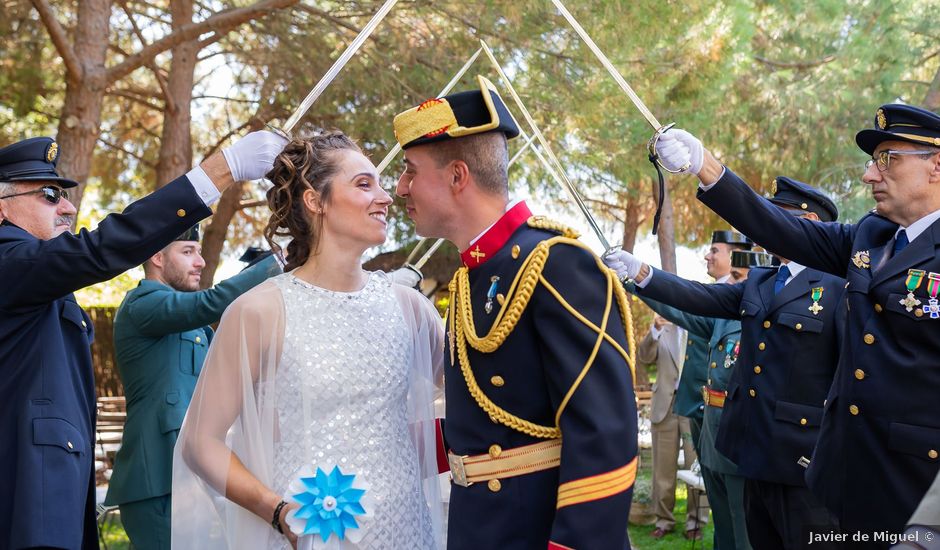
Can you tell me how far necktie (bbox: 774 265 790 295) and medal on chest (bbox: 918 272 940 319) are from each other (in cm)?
135

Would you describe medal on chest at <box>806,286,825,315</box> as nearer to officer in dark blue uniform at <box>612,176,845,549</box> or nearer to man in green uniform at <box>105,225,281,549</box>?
officer in dark blue uniform at <box>612,176,845,549</box>

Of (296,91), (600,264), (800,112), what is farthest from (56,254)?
(800,112)

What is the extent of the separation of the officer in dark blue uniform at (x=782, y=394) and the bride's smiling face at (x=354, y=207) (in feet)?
6.81

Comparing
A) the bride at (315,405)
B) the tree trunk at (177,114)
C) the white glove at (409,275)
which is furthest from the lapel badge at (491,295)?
the tree trunk at (177,114)

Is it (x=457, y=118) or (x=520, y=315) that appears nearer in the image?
(x=520, y=315)

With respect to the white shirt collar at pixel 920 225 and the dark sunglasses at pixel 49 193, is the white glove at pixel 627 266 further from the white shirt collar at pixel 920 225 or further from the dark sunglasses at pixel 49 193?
the dark sunglasses at pixel 49 193

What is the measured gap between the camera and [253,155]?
2.98 metres

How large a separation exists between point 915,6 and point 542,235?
12.9 meters

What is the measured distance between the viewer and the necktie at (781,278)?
A: 4395 millimetres

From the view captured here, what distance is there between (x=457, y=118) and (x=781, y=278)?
2532 millimetres

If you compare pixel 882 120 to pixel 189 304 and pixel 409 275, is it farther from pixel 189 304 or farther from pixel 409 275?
pixel 189 304

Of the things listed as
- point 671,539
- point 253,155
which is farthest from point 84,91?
point 671,539

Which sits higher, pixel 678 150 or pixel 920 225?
pixel 678 150

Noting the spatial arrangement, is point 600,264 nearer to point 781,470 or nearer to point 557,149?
point 781,470
